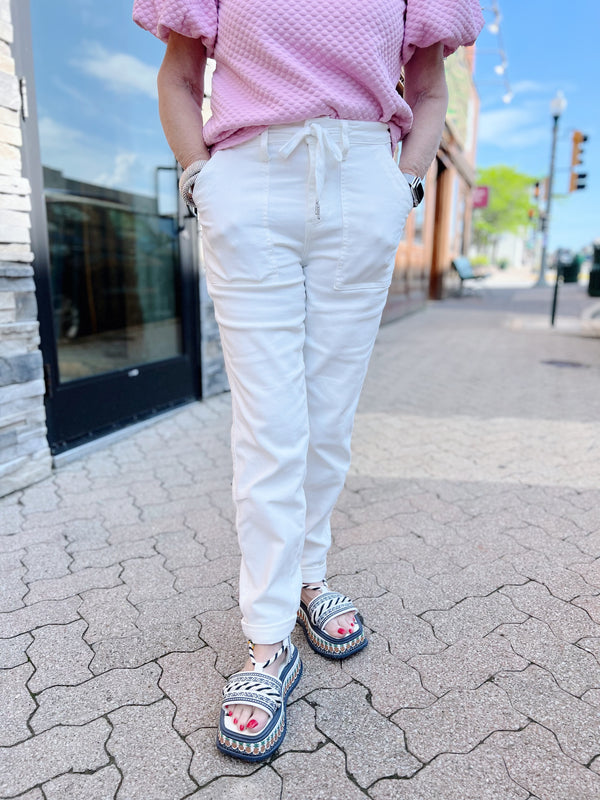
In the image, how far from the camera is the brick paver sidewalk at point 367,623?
1372 mm

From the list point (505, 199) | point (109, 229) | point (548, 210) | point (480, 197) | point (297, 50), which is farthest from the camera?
point (505, 199)

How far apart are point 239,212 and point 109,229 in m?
3.18

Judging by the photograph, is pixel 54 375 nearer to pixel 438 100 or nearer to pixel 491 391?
pixel 438 100

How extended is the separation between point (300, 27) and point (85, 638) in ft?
5.65

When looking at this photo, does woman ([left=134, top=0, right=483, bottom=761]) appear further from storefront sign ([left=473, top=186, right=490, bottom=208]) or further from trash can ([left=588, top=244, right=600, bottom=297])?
storefront sign ([left=473, top=186, right=490, bottom=208])

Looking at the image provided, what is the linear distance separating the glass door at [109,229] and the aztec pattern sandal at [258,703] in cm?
207

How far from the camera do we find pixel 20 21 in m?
2.76

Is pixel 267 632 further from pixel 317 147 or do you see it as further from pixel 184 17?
pixel 184 17

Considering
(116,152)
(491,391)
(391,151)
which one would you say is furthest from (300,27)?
(491,391)

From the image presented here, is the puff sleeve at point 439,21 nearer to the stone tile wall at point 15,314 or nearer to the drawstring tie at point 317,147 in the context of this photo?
the drawstring tie at point 317,147

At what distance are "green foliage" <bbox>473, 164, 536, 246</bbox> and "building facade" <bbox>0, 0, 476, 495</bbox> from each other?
51.9 meters

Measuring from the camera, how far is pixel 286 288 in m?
1.42

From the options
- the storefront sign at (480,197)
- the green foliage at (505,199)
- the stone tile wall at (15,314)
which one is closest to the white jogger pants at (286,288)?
the stone tile wall at (15,314)

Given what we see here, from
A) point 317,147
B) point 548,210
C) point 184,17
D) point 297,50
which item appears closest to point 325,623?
point 317,147
